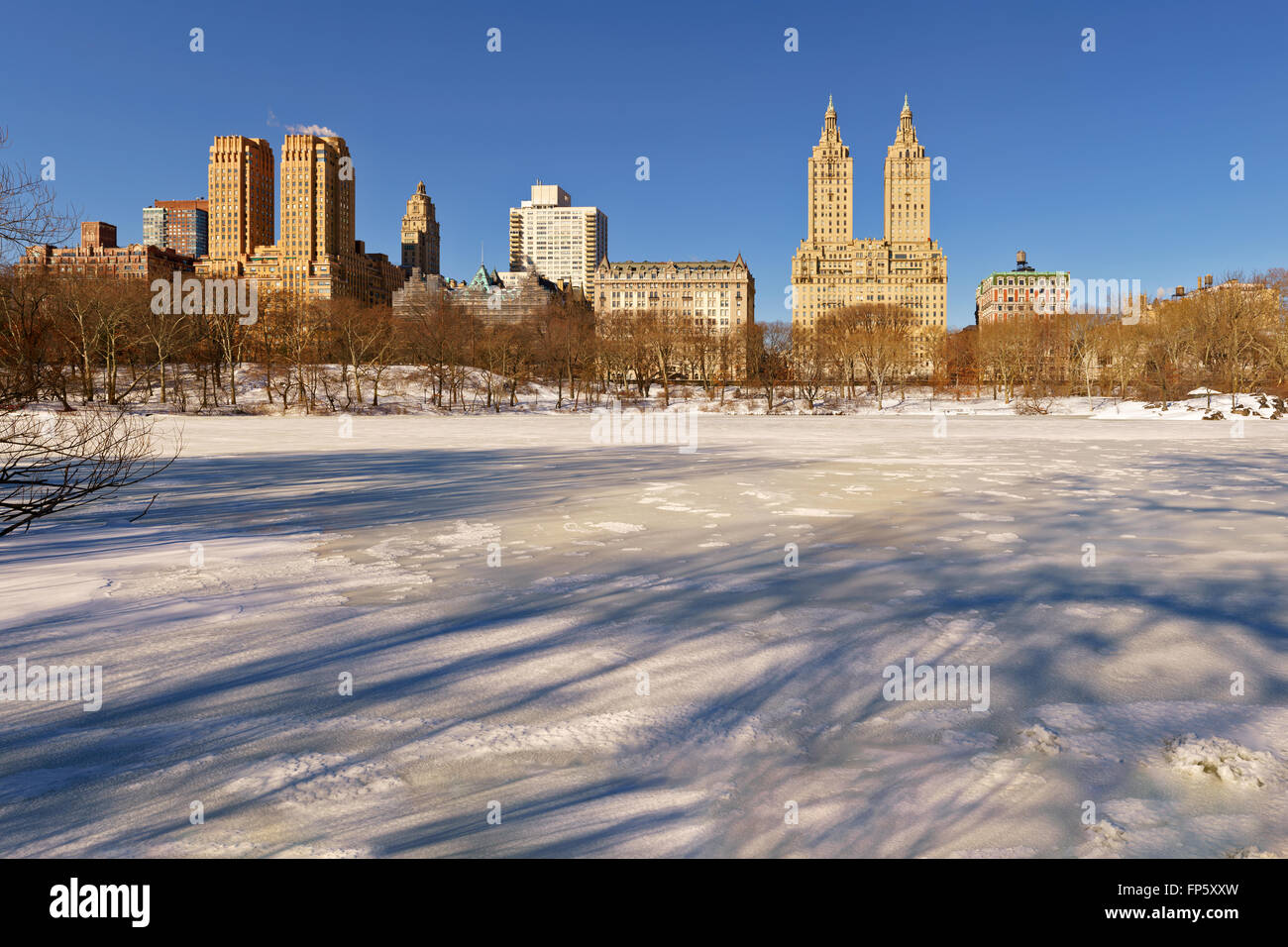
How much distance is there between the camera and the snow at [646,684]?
3504 mm

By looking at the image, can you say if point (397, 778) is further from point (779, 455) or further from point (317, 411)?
point (317, 411)

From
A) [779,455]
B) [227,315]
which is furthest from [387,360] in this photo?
[779,455]

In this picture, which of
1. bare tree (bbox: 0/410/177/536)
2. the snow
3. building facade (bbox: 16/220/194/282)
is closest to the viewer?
the snow

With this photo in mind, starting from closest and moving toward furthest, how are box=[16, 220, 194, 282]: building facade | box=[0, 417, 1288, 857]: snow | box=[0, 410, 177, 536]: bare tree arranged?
box=[0, 417, 1288, 857]: snow, box=[0, 410, 177, 536]: bare tree, box=[16, 220, 194, 282]: building facade

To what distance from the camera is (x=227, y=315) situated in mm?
60969

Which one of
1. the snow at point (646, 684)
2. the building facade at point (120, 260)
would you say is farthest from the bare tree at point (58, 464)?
the building facade at point (120, 260)

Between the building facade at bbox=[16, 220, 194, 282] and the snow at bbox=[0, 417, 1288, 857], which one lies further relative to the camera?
the building facade at bbox=[16, 220, 194, 282]

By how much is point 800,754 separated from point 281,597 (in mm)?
5109

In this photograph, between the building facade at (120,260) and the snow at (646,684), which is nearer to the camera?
the snow at (646,684)

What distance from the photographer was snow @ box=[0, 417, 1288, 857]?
11.5ft

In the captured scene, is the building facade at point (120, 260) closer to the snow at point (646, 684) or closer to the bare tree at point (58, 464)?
the bare tree at point (58, 464)

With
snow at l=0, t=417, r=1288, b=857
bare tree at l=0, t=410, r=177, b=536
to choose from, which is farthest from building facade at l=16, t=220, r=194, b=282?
snow at l=0, t=417, r=1288, b=857

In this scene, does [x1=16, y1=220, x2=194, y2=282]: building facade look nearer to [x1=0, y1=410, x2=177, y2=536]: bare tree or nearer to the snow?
[x1=0, y1=410, x2=177, y2=536]: bare tree
